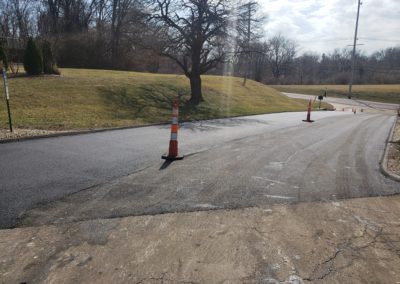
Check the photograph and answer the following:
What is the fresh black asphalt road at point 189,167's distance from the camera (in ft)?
18.1

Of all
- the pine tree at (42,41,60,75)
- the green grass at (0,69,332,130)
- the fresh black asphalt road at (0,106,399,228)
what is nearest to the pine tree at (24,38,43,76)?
the pine tree at (42,41,60,75)

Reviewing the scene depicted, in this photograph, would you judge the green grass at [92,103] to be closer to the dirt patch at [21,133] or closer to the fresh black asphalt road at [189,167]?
the dirt patch at [21,133]

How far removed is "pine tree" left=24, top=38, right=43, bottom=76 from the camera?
68.4ft

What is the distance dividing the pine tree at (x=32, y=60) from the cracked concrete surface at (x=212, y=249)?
19.4 meters

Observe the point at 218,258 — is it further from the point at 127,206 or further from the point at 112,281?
the point at 127,206

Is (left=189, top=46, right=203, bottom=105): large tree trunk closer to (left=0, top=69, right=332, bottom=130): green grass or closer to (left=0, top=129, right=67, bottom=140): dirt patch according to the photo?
(left=0, top=69, right=332, bottom=130): green grass

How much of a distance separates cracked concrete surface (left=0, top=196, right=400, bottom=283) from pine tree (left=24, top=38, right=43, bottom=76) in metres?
19.4

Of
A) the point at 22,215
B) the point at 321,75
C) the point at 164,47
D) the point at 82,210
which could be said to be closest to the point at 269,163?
the point at 82,210

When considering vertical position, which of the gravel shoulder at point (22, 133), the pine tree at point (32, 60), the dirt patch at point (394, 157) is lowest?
the dirt patch at point (394, 157)

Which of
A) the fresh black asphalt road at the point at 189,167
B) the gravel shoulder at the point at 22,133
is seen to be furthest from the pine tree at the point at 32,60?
the fresh black asphalt road at the point at 189,167

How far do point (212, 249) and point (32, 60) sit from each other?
21007mm

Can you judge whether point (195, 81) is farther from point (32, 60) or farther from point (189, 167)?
point (189, 167)

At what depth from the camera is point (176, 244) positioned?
382cm

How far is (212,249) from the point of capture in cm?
374
